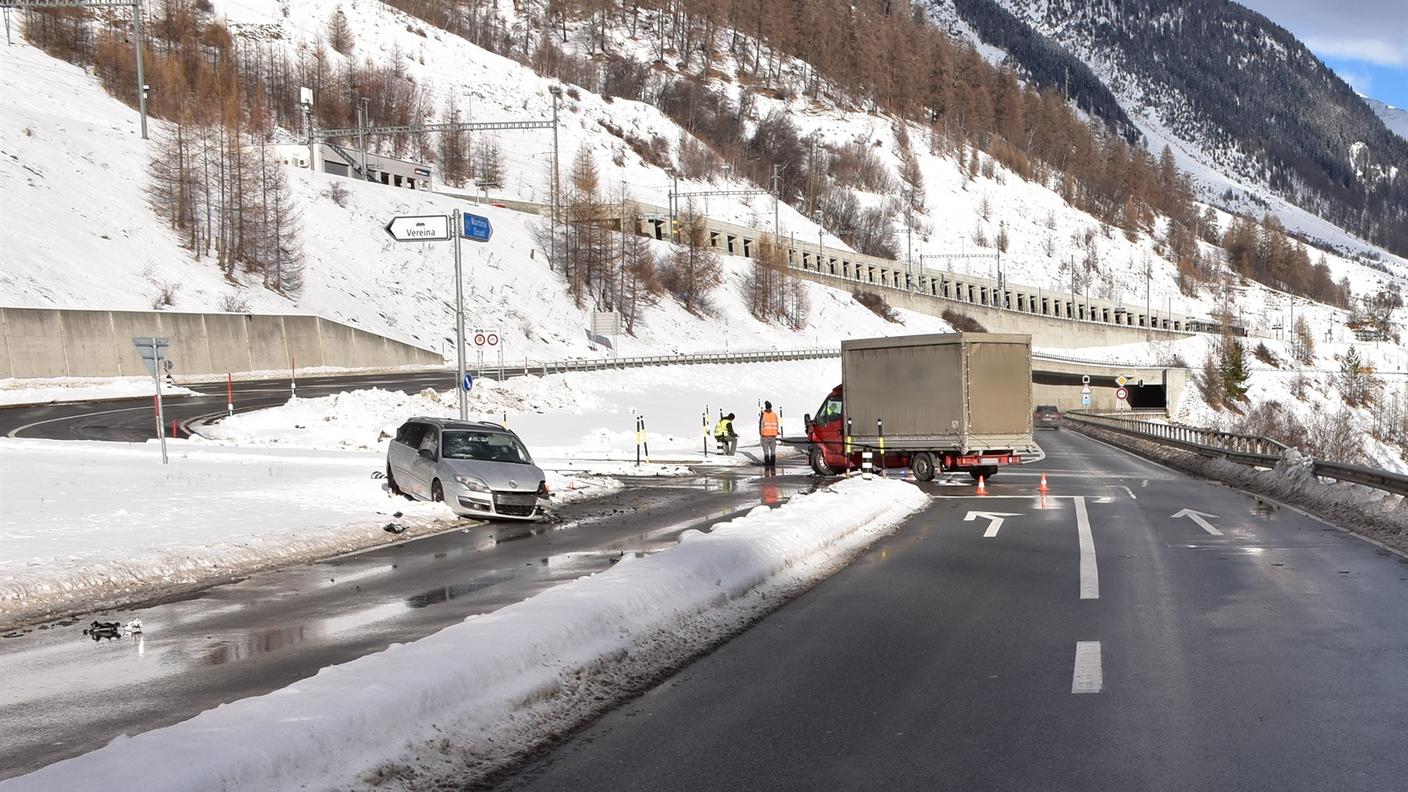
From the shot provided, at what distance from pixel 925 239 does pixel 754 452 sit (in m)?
142

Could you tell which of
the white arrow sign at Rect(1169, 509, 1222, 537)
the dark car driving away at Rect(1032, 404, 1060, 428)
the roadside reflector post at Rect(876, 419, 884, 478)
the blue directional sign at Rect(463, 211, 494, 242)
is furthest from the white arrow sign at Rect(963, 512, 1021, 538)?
the dark car driving away at Rect(1032, 404, 1060, 428)

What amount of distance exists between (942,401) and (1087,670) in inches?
765

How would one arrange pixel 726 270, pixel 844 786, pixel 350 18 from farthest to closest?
pixel 350 18, pixel 726 270, pixel 844 786

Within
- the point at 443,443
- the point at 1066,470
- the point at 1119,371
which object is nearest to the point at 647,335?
the point at 1119,371

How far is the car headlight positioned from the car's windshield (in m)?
0.93

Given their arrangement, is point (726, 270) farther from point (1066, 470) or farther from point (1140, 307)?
point (1140, 307)

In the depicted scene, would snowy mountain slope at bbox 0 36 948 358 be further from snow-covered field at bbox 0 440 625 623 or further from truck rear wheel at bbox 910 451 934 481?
truck rear wheel at bbox 910 451 934 481

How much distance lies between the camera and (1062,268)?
611 ft

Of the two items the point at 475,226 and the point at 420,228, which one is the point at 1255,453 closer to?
the point at 475,226

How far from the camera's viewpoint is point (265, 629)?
11.0 m

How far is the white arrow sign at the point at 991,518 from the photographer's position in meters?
17.9

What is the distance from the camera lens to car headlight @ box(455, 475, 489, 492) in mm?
20500

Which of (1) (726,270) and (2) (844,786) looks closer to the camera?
(2) (844,786)

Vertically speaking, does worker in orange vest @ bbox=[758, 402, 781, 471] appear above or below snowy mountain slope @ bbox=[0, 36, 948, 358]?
below
